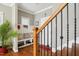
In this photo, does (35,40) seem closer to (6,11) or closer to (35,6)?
(35,6)

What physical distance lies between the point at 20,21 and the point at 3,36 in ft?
1.71

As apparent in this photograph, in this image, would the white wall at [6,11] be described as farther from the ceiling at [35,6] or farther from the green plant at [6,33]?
the ceiling at [35,6]

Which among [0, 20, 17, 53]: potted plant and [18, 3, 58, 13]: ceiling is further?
[0, 20, 17, 53]: potted plant

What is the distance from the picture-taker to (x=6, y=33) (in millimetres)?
2459

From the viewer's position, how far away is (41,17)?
7.13ft

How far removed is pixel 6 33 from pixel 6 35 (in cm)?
5

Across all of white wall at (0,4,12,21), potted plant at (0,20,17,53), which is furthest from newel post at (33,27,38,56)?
white wall at (0,4,12,21)

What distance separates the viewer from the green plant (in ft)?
7.26

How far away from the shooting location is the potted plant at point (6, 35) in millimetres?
2207

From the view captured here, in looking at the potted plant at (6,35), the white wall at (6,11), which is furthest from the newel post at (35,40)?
the white wall at (6,11)

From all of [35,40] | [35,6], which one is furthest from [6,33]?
[35,6]

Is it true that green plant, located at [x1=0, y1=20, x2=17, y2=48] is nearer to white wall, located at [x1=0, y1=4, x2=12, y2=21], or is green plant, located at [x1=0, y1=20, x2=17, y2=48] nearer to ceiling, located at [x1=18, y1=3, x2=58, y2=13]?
white wall, located at [x1=0, y1=4, x2=12, y2=21]

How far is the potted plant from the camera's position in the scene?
2.21 metres

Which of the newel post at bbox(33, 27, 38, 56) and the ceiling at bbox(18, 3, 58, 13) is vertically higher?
the ceiling at bbox(18, 3, 58, 13)
